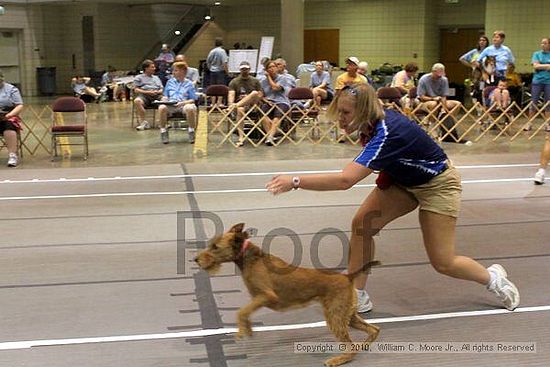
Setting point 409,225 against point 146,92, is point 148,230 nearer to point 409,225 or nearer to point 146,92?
point 409,225

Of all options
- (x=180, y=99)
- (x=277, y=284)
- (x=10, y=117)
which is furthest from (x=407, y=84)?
(x=277, y=284)

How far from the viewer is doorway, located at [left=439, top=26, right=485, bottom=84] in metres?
25.3

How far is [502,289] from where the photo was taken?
4043mm

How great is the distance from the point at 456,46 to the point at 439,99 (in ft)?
47.4

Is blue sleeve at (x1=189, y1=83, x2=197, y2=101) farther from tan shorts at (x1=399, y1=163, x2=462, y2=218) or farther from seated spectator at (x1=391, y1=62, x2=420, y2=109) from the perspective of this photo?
tan shorts at (x1=399, y1=163, x2=462, y2=218)

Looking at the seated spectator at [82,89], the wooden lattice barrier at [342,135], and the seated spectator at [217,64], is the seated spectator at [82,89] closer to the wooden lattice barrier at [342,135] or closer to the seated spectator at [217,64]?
the seated spectator at [217,64]

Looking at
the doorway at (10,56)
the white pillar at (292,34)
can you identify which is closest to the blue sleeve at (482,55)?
the white pillar at (292,34)

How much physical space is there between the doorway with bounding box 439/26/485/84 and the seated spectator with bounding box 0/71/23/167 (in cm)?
1913

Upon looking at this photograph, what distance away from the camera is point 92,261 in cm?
527

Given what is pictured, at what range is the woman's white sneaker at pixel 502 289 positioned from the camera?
403 centimetres

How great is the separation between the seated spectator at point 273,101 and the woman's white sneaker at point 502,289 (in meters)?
8.12

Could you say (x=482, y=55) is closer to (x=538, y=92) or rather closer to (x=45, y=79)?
(x=538, y=92)

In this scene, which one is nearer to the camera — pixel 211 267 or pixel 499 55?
pixel 211 267

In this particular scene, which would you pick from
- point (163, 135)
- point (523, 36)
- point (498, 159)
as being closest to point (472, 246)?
point (498, 159)
